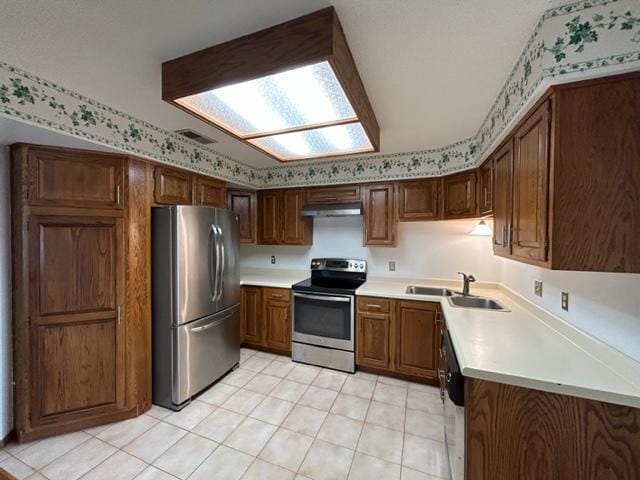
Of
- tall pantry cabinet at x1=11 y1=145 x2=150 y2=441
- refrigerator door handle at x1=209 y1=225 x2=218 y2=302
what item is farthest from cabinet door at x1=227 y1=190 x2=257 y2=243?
tall pantry cabinet at x1=11 y1=145 x2=150 y2=441

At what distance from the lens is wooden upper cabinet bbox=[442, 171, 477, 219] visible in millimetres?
2461

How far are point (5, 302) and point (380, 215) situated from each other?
10.5 ft

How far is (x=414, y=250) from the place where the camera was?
312 cm

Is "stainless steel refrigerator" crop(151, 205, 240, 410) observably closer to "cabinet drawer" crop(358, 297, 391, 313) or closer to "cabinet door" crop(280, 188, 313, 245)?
"cabinet door" crop(280, 188, 313, 245)

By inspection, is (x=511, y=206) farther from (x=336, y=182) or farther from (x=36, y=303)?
(x=36, y=303)

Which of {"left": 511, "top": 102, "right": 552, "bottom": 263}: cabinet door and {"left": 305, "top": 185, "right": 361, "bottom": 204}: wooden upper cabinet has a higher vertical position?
{"left": 305, "top": 185, "right": 361, "bottom": 204}: wooden upper cabinet

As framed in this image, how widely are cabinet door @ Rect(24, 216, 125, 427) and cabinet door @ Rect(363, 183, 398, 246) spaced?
7.76 feet

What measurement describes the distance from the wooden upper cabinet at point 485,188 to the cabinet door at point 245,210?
262 cm

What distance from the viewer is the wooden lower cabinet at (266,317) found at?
3113 mm

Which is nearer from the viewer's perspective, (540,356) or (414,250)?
(540,356)

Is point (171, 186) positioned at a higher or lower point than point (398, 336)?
higher

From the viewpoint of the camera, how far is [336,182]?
3.15 metres

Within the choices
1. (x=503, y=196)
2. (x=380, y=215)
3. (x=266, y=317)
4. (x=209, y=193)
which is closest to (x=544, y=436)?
(x=503, y=196)

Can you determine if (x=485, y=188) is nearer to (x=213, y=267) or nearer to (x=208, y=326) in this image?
(x=213, y=267)
